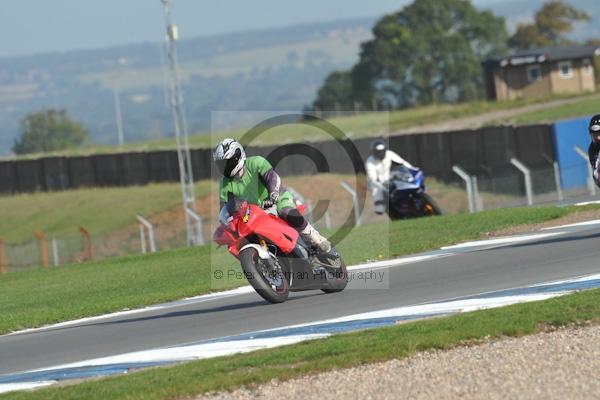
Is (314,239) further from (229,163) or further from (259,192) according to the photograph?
(229,163)

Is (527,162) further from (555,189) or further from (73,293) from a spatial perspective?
(73,293)

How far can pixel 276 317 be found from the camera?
43.2 feet

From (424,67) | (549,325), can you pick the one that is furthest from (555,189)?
(424,67)

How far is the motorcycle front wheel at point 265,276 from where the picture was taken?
1332cm

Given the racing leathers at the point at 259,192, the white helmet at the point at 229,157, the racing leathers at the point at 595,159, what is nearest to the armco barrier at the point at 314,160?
the racing leathers at the point at 595,159

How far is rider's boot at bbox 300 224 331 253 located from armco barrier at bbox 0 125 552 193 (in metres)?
20.2

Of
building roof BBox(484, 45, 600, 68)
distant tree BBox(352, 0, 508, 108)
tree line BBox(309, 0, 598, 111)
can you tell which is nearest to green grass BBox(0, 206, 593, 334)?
building roof BBox(484, 45, 600, 68)

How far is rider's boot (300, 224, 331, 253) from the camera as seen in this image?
13977mm

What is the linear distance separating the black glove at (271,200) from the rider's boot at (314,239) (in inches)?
18.4

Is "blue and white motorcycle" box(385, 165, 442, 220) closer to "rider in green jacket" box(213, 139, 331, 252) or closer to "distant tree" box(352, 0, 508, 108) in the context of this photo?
"rider in green jacket" box(213, 139, 331, 252)

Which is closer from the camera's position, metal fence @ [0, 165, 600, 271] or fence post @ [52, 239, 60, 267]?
fence post @ [52, 239, 60, 267]

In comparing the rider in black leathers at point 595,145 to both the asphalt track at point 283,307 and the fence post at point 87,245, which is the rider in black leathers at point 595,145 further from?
the fence post at point 87,245

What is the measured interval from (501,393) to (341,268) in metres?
5.75

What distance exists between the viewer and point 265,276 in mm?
13703
